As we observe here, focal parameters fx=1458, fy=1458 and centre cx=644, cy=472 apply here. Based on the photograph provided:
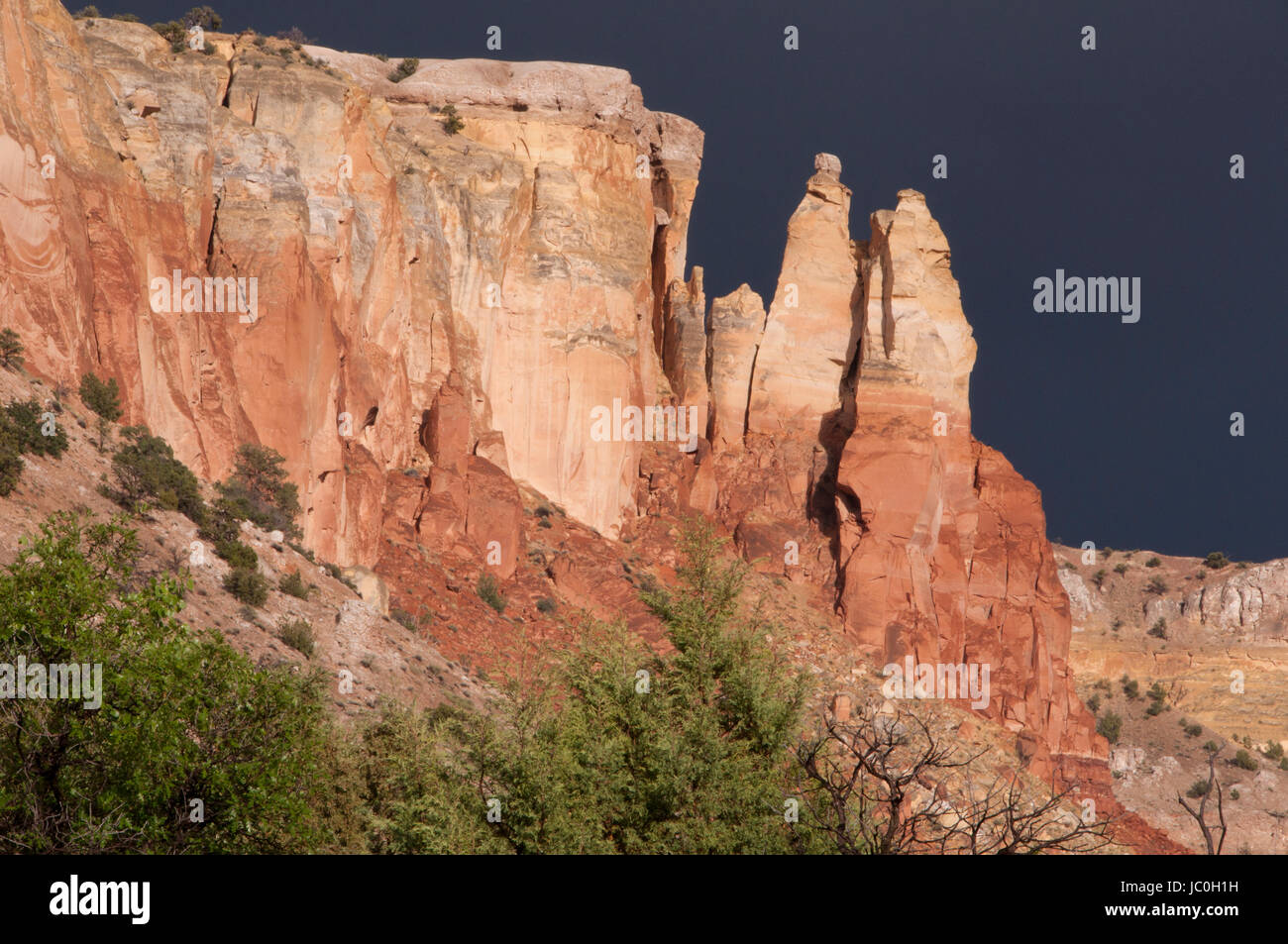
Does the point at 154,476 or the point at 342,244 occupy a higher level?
the point at 342,244

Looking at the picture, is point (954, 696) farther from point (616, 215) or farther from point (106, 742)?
point (106, 742)

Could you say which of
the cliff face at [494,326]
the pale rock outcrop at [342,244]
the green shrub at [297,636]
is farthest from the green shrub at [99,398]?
the green shrub at [297,636]

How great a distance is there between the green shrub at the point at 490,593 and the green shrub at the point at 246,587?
482 inches

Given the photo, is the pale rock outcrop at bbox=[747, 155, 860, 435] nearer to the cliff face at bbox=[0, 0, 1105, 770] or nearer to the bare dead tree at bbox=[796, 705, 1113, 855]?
the cliff face at bbox=[0, 0, 1105, 770]

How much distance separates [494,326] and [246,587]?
83.3 feet

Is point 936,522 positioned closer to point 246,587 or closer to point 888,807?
point 246,587

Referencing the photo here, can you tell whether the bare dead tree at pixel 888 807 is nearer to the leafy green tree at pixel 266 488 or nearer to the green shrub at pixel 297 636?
the green shrub at pixel 297 636

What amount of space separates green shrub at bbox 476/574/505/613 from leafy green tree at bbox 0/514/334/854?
1182 inches

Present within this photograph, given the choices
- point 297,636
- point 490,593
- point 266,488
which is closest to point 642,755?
point 297,636

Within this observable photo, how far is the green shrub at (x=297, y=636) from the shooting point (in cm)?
3506

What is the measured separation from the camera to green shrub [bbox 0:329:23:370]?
37.3m

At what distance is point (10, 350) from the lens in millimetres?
37594


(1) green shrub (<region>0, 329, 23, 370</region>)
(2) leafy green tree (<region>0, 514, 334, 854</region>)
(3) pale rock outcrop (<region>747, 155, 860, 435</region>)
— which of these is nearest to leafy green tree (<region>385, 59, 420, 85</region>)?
(3) pale rock outcrop (<region>747, 155, 860, 435</region>)
